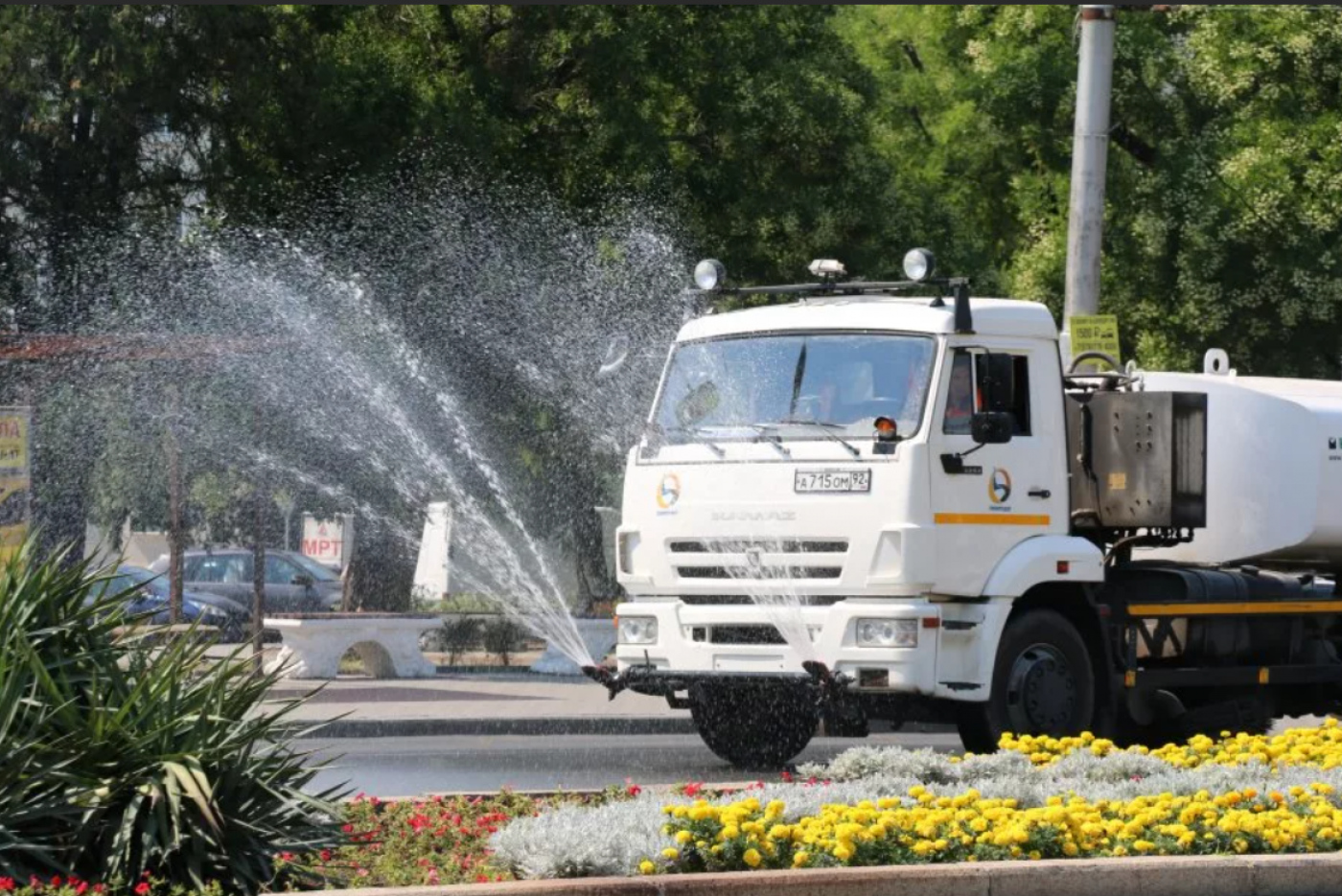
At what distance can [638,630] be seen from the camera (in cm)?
1347

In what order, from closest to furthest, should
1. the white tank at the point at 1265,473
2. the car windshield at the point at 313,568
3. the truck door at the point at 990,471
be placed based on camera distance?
the truck door at the point at 990,471
the white tank at the point at 1265,473
the car windshield at the point at 313,568

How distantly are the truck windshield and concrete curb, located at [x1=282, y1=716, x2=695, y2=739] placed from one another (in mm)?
4441

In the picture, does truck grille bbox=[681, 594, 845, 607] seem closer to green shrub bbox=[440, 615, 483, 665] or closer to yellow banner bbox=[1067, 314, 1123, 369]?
yellow banner bbox=[1067, 314, 1123, 369]

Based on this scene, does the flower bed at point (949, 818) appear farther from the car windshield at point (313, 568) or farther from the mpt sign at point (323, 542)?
the mpt sign at point (323, 542)

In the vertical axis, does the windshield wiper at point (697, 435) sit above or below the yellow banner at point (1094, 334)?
below

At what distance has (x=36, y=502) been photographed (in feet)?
79.0

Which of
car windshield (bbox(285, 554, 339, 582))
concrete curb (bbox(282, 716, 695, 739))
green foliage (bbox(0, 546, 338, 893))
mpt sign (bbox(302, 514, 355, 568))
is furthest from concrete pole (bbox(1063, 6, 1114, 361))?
mpt sign (bbox(302, 514, 355, 568))

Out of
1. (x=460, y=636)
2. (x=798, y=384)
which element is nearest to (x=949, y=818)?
(x=798, y=384)

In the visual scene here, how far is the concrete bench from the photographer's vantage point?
21.9 meters

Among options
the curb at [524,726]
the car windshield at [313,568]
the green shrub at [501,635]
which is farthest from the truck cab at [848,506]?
the car windshield at [313,568]

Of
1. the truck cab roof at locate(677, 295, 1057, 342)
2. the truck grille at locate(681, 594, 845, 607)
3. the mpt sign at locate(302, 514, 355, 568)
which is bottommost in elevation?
the truck grille at locate(681, 594, 845, 607)

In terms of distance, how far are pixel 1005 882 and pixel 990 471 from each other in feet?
17.8

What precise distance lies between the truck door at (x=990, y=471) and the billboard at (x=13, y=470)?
26.0 ft

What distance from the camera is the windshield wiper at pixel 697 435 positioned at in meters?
13.2
